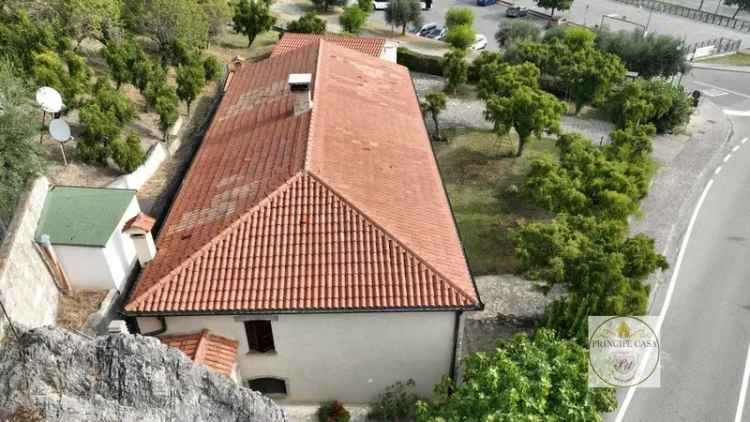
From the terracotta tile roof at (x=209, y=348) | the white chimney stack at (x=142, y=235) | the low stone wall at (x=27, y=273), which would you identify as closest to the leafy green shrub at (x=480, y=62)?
the white chimney stack at (x=142, y=235)

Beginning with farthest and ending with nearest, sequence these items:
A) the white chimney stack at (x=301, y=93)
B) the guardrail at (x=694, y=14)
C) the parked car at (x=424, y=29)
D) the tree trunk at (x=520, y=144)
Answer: the guardrail at (x=694, y=14) → the parked car at (x=424, y=29) → the tree trunk at (x=520, y=144) → the white chimney stack at (x=301, y=93)

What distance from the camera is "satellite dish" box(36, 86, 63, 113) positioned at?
23281 millimetres

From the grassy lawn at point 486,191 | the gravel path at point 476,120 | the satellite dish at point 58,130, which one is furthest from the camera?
the gravel path at point 476,120

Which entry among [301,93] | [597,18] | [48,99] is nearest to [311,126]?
[301,93]

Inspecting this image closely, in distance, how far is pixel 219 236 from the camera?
1738cm

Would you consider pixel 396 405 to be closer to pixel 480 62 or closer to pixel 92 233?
pixel 92 233

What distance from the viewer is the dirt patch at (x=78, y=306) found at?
54.7ft

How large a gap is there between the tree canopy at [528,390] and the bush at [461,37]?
43.7 meters

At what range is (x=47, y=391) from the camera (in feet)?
34.9

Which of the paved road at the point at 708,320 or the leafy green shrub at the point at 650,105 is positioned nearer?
the paved road at the point at 708,320

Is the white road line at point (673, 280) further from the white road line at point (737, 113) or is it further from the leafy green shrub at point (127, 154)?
the leafy green shrub at point (127, 154)

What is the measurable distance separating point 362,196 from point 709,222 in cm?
2165

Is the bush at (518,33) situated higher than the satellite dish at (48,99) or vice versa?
the satellite dish at (48,99)

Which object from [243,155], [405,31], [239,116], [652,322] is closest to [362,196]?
[243,155]
